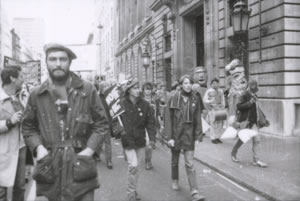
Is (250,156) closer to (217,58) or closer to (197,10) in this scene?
(217,58)

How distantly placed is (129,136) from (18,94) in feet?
5.55

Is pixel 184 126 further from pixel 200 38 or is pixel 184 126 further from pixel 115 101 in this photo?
pixel 200 38

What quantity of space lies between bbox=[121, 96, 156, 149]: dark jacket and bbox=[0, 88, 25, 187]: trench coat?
157 cm

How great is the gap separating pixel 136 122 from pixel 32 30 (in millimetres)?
183319

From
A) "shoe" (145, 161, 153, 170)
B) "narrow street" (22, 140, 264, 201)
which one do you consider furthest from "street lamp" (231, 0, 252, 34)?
"shoe" (145, 161, 153, 170)

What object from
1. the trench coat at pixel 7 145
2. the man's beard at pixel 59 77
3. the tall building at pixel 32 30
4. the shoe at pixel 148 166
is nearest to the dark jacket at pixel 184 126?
the shoe at pixel 148 166

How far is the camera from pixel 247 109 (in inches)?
283

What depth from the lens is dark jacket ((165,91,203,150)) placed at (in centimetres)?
529

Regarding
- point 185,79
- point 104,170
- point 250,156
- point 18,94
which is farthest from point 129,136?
point 250,156

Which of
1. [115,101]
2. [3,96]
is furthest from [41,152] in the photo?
[115,101]

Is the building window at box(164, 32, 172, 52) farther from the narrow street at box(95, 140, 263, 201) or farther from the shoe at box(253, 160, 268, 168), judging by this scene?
the shoe at box(253, 160, 268, 168)

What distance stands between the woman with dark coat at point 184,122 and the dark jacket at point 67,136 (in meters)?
2.53

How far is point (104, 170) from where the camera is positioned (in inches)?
282

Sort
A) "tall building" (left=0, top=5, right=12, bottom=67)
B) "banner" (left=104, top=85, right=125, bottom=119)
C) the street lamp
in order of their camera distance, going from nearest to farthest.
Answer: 1. "banner" (left=104, top=85, right=125, bottom=119)
2. the street lamp
3. "tall building" (left=0, top=5, right=12, bottom=67)
